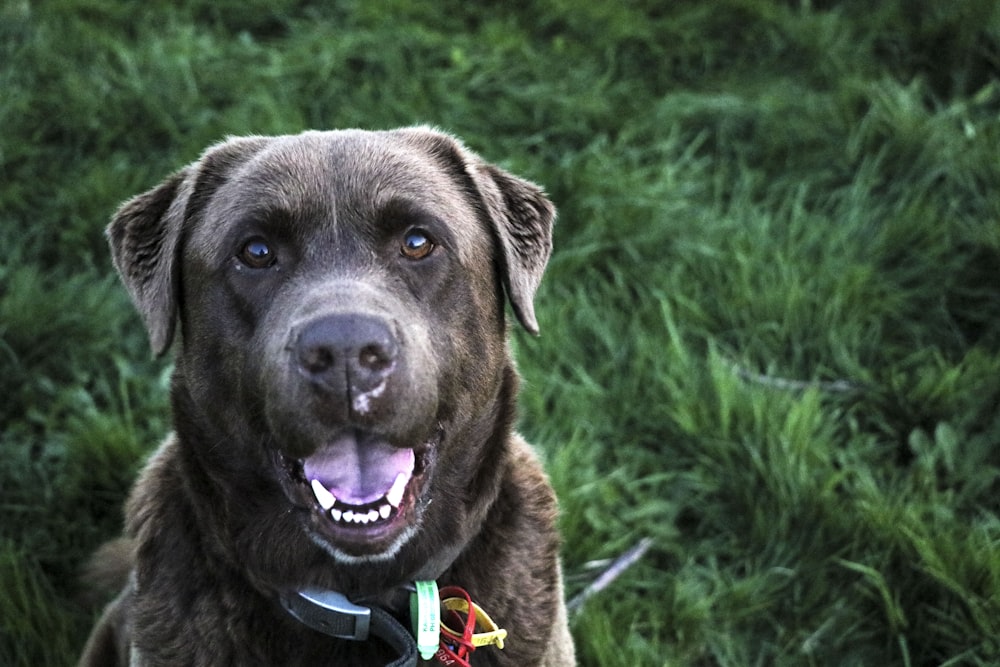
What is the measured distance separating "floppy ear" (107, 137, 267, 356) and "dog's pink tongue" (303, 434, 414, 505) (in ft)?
1.68

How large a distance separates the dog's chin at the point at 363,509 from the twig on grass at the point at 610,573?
1086 millimetres

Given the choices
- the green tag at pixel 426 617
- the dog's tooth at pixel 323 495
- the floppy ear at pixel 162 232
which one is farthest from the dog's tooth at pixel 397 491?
the floppy ear at pixel 162 232

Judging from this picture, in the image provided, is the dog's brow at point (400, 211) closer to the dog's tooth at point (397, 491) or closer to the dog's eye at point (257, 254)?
the dog's eye at point (257, 254)

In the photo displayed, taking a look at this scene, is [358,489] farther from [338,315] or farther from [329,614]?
[338,315]

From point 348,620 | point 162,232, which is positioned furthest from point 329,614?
point 162,232

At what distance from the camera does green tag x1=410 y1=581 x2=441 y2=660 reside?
8.71ft

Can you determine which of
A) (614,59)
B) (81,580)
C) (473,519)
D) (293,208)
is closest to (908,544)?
(473,519)

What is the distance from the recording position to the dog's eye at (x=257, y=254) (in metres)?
2.75

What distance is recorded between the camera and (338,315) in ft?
8.02

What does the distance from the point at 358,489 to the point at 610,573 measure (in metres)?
1.35

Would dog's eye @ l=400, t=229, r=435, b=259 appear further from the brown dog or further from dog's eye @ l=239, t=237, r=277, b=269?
dog's eye @ l=239, t=237, r=277, b=269

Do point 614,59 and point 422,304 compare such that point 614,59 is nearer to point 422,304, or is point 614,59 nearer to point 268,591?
point 422,304

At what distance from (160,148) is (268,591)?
313 centimetres

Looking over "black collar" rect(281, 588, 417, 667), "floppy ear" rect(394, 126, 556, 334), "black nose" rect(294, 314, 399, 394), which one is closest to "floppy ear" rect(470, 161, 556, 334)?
"floppy ear" rect(394, 126, 556, 334)
